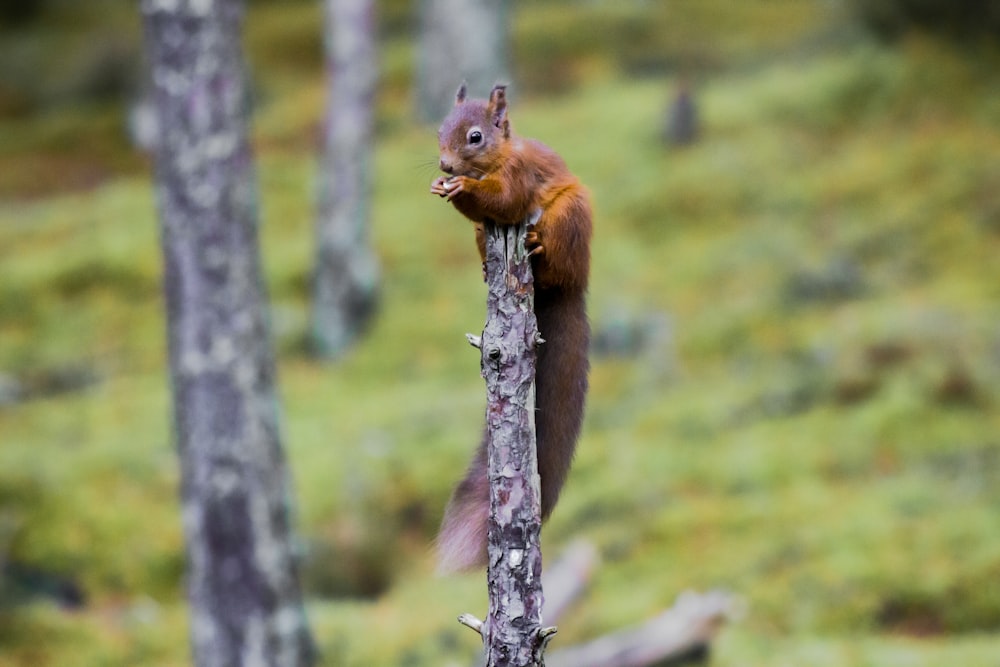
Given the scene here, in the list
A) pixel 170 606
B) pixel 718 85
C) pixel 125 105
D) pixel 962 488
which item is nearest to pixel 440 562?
pixel 170 606

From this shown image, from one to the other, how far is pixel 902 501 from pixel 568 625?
2.90 meters

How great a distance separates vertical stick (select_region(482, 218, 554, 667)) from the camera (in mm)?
4578

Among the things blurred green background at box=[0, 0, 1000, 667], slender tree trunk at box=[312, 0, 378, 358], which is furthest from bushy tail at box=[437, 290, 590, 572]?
slender tree trunk at box=[312, 0, 378, 358]

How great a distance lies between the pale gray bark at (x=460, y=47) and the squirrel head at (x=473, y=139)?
47.6 ft

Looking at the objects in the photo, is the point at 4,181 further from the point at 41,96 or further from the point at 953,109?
the point at 953,109

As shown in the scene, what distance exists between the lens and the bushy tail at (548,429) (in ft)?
15.9

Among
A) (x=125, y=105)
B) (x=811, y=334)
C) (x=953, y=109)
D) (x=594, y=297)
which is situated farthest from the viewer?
(x=125, y=105)

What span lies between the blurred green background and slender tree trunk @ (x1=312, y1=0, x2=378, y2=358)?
0.54 meters

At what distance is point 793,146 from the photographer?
1727 centimetres

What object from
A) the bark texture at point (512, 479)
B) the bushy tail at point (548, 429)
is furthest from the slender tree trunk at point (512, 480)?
the bushy tail at point (548, 429)

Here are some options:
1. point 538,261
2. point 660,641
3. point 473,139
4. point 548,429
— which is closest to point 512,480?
point 548,429

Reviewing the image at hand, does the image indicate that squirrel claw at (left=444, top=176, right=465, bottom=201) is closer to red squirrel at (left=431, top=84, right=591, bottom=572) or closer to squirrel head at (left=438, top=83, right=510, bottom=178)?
red squirrel at (left=431, top=84, right=591, bottom=572)

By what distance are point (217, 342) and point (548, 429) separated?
3.05 metres

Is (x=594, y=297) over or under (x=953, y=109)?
under
